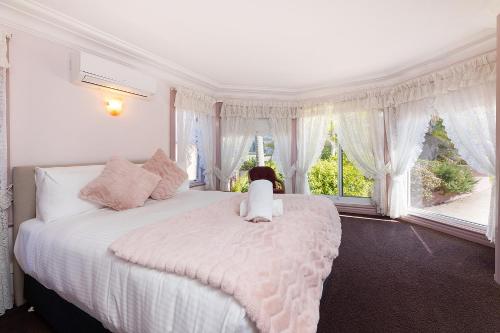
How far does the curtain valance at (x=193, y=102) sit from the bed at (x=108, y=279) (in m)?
2.07

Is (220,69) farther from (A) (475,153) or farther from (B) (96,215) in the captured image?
(A) (475,153)

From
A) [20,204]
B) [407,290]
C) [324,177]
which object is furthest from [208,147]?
[407,290]

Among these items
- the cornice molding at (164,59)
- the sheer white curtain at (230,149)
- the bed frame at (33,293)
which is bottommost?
the bed frame at (33,293)

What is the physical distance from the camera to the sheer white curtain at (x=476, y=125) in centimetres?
264

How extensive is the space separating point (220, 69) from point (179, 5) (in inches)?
62.1

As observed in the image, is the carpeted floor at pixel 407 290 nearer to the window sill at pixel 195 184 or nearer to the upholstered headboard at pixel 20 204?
the upholstered headboard at pixel 20 204

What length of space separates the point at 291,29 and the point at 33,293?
10.8 ft

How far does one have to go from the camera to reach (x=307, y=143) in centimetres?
470

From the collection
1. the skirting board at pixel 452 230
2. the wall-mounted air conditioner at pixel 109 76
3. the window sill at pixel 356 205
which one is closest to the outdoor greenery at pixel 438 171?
the skirting board at pixel 452 230

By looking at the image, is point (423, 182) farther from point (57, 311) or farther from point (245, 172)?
point (57, 311)

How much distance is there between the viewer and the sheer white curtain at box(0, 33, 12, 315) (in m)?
1.90

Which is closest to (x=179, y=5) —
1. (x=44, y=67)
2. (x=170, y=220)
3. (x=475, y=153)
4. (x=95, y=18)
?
(x=95, y=18)

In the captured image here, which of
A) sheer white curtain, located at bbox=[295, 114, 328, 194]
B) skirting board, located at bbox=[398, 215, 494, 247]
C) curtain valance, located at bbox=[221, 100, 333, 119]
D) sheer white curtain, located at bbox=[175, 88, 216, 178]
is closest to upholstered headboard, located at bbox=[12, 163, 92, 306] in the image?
sheer white curtain, located at bbox=[175, 88, 216, 178]

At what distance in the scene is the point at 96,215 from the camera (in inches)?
75.7
